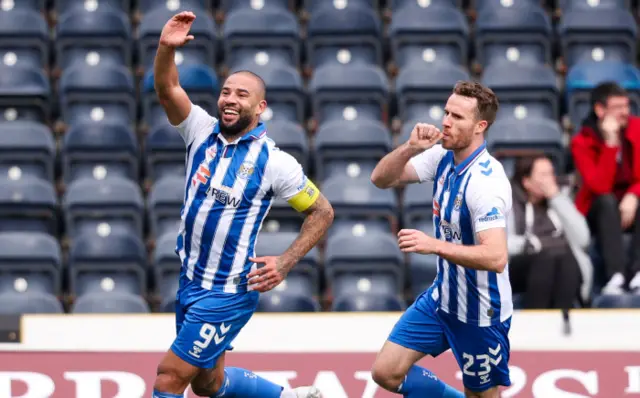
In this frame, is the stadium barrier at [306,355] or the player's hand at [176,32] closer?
the player's hand at [176,32]

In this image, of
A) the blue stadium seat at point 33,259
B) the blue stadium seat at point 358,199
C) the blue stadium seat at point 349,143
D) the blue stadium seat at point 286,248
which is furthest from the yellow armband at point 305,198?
the blue stadium seat at point 349,143

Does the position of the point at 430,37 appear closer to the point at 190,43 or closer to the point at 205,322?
the point at 190,43

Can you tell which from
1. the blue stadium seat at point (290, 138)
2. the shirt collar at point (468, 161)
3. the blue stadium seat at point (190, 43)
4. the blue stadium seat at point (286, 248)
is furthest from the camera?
the blue stadium seat at point (190, 43)

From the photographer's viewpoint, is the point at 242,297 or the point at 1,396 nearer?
the point at 242,297

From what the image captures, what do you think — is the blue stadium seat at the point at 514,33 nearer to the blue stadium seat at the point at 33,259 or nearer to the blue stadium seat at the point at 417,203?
the blue stadium seat at the point at 417,203

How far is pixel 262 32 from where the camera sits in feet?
32.9

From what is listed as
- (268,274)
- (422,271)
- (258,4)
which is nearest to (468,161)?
(268,274)

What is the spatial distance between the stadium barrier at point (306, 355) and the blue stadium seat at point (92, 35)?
3.35 meters

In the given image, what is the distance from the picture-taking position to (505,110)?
9.65 m

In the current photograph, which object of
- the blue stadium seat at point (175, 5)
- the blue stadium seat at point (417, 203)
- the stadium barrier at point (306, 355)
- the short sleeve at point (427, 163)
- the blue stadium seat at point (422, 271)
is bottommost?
the stadium barrier at point (306, 355)

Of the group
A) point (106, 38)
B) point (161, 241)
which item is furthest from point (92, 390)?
point (106, 38)

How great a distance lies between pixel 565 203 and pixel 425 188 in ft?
4.31

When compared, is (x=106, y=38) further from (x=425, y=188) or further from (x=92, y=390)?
(x=92, y=390)

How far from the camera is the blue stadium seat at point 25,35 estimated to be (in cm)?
998
